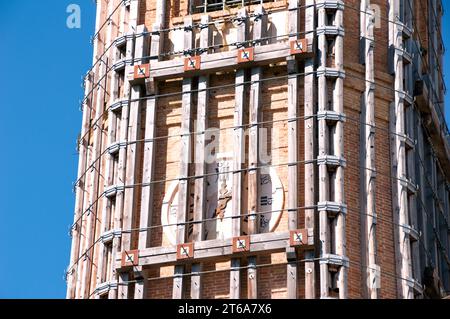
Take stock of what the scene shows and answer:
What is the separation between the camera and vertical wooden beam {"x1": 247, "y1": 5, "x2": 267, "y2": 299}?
63.6 m

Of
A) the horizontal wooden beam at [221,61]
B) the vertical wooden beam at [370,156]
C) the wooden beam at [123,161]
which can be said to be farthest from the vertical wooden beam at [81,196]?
the vertical wooden beam at [370,156]

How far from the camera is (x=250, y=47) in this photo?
220ft

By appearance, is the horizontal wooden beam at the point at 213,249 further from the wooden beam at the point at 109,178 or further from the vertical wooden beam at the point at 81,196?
the vertical wooden beam at the point at 81,196

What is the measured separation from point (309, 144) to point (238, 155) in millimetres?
2085

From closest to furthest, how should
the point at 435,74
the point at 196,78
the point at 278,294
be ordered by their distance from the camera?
the point at 278,294
the point at 196,78
the point at 435,74

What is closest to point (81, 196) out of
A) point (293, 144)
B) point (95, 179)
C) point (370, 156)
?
point (95, 179)

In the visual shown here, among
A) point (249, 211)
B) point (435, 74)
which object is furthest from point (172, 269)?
point (435, 74)

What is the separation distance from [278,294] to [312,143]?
14.7 feet

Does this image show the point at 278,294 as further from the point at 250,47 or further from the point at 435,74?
the point at 435,74

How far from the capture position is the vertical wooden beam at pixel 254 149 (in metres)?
63.6

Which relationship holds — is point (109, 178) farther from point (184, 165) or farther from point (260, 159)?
point (260, 159)

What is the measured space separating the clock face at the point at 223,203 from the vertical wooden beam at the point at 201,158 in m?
0.21

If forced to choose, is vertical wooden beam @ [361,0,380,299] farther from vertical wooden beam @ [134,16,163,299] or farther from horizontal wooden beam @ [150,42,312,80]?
vertical wooden beam @ [134,16,163,299]

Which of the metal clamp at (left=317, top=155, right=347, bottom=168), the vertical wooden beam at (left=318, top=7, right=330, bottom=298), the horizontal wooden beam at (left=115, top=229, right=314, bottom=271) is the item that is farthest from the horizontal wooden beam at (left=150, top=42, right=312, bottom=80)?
the horizontal wooden beam at (left=115, top=229, right=314, bottom=271)
